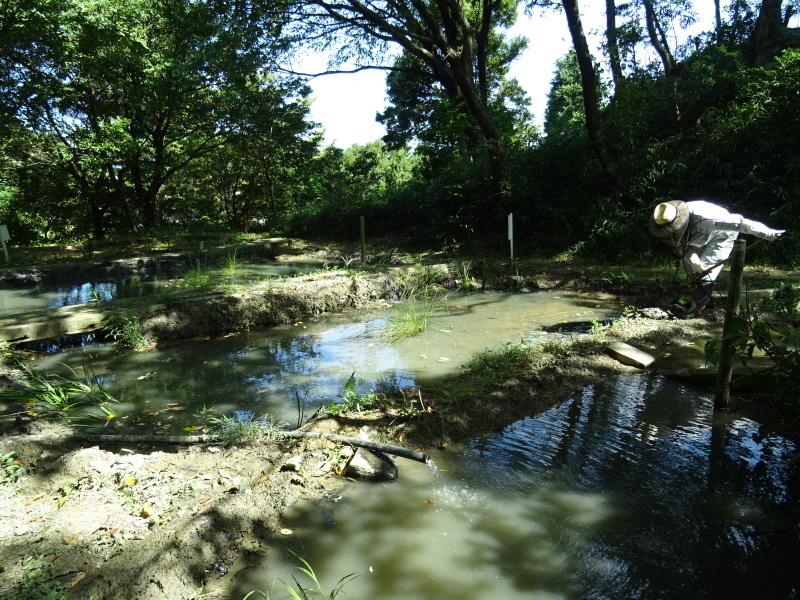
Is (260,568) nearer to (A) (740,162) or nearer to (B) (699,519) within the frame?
(B) (699,519)

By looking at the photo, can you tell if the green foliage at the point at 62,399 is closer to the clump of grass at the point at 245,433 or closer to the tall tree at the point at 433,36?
the clump of grass at the point at 245,433

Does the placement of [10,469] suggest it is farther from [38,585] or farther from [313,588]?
[313,588]

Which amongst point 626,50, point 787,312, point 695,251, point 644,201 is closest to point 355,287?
point 695,251

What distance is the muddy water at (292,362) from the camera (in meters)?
4.24

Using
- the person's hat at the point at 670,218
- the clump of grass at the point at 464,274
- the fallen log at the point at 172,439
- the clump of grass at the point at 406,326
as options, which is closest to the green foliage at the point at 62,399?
the fallen log at the point at 172,439

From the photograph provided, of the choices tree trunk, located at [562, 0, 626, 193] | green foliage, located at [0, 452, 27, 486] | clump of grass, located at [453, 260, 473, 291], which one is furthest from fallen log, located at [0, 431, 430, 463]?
tree trunk, located at [562, 0, 626, 193]

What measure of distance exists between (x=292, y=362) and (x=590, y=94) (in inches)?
336

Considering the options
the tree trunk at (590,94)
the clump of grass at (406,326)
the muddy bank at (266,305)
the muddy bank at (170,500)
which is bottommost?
the muddy bank at (170,500)

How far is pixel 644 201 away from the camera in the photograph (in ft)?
33.9

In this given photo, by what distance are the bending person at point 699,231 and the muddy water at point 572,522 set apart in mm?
2392

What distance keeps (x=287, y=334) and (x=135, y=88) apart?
12.6m

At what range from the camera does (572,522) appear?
8.32 feet

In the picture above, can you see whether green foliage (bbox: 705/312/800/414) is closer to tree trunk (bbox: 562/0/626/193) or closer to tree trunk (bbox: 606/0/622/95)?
tree trunk (bbox: 562/0/626/193)

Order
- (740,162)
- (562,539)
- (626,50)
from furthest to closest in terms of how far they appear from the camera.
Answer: (626,50) → (740,162) → (562,539)
